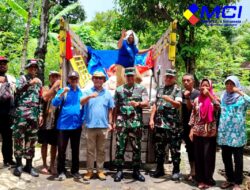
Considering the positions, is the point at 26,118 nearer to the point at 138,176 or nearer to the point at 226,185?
the point at 138,176

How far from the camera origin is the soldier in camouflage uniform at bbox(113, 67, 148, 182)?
506 cm

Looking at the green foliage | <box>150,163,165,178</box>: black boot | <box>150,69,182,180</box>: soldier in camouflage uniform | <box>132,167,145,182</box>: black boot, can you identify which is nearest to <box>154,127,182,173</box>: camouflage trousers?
<box>150,69,182,180</box>: soldier in camouflage uniform

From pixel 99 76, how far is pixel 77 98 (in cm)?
45

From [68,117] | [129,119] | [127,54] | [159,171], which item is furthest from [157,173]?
[127,54]

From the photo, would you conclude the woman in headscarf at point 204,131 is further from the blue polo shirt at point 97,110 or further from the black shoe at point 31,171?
the black shoe at point 31,171

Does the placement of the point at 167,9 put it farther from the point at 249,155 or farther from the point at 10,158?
the point at 10,158

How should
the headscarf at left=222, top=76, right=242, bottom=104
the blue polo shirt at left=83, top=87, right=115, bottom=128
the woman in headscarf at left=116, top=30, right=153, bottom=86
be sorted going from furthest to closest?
the woman in headscarf at left=116, top=30, right=153, bottom=86 < the blue polo shirt at left=83, top=87, right=115, bottom=128 < the headscarf at left=222, top=76, right=242, bottom=104

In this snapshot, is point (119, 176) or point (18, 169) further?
point (119, 176)

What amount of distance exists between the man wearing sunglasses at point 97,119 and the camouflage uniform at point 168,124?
721 mm

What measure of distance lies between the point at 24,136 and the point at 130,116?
1553 millimetres

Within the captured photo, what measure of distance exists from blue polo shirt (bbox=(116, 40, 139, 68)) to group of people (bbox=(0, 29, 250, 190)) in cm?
125

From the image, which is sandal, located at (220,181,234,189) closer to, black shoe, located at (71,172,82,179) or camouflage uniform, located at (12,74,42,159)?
black shoe, located at (71,172,82,179)

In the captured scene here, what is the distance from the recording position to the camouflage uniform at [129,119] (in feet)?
16.6

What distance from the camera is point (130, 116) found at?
16.6 feet
